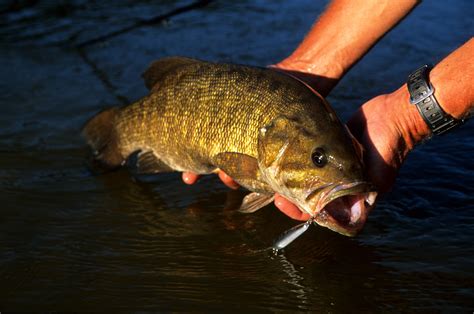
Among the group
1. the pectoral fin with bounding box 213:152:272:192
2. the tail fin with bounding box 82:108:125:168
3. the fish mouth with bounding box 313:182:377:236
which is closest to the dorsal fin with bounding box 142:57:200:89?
the tail fin with bounding box 82:108:125:168

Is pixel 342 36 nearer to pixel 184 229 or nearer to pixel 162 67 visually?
pixel 162 67

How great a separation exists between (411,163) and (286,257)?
1501 millimetres

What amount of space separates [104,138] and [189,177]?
2.60 ft

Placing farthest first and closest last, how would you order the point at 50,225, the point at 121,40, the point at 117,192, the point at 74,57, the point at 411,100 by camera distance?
the point at 121,40 < the point at 74,57 < the point at 117,192 < the point at 50,225 < the point at 411,100

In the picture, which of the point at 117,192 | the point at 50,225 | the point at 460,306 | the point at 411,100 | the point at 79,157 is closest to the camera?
the point at 460,306

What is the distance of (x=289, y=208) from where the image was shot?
12.7 feet

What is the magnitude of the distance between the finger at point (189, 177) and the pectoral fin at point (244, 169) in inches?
29.8

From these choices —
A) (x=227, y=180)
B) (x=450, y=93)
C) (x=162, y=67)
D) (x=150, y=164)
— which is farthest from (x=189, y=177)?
(x=450, y=93)

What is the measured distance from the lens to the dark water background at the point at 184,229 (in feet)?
11.6

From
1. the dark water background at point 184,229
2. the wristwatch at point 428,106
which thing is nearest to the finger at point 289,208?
the dark water background at point 184,229

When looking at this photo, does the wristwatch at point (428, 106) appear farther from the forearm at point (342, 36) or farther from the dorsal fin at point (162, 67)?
the dorsal fin at point (162, 67)

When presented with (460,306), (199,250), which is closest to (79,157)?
(199,250)

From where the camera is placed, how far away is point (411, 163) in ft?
16.4

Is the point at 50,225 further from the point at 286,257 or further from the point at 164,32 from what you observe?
the point at 164,32
